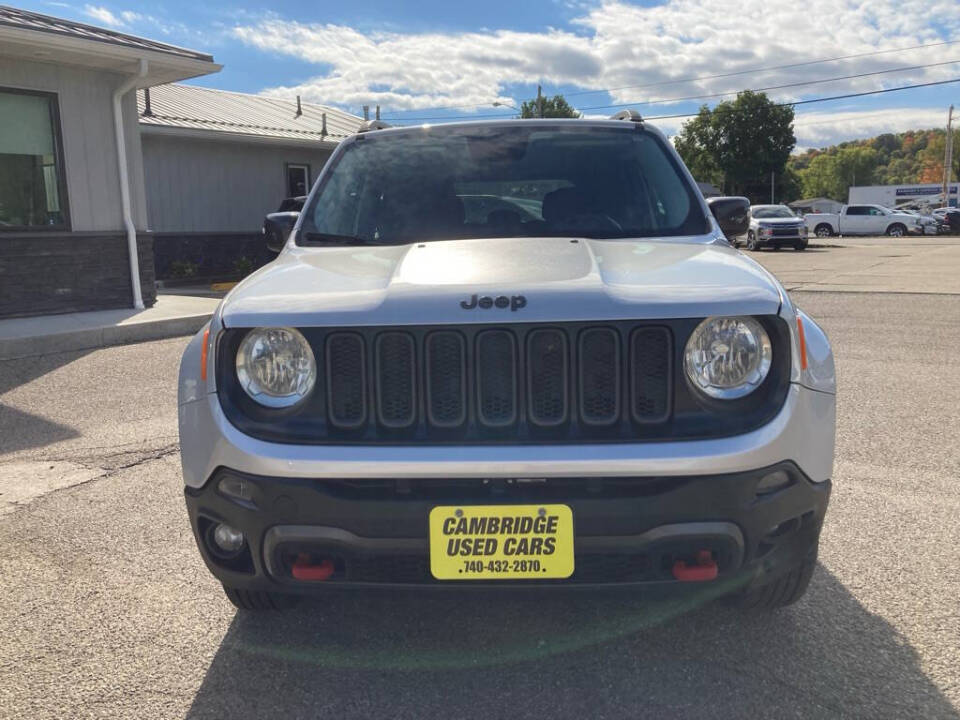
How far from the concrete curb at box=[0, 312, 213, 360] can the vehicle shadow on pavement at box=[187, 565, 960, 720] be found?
675 centimetres

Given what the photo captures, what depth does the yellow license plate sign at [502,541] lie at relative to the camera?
2.22 m

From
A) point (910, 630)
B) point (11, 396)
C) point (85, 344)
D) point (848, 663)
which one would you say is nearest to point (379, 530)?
point (848, 663)

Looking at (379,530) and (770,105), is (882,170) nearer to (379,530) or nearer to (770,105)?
(770,105)

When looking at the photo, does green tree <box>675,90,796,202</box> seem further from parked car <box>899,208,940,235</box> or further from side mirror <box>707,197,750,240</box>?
side mirror <box>707,197,750,240</box>

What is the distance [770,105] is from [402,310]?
7228 centimetres

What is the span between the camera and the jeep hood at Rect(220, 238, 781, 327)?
233 cm

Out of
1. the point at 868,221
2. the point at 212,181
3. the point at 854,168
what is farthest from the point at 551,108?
the point at 854,168

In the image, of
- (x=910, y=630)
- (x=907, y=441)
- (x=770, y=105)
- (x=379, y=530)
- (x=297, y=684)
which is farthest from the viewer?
(x=770, y=105)

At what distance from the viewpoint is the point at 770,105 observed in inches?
2670

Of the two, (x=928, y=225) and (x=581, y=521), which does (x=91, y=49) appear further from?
(x=928, y=225)

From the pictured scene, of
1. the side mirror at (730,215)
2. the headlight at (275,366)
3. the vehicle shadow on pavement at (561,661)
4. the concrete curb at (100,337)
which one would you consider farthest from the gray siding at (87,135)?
the headlight at (275,366)

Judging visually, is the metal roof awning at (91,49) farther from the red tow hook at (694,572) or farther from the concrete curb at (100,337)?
the red tow hook at (694,572)

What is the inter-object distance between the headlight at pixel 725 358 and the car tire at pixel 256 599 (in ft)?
4.92

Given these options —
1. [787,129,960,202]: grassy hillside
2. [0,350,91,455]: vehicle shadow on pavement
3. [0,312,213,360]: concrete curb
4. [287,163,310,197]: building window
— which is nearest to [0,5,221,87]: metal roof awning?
[0,312,213,360]: concrete curb
